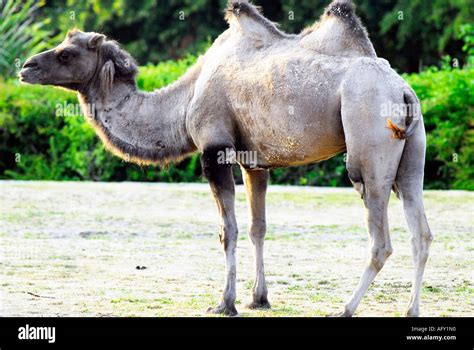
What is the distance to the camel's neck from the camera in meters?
9.90

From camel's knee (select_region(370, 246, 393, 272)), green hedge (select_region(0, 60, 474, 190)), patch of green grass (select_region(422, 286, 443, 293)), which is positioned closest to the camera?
camel's knee (select_region(370, 246, 393, 272))

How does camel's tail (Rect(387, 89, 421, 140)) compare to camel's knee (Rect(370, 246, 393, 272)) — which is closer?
camel's tail (Rect(387, 89, 421, 140))

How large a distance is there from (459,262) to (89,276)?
3907 millimetres

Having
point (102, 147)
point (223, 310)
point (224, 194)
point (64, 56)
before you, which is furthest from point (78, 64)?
point (102, 147)

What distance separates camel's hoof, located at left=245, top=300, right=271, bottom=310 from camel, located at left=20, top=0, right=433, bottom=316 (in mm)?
20

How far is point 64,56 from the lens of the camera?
33.5ft

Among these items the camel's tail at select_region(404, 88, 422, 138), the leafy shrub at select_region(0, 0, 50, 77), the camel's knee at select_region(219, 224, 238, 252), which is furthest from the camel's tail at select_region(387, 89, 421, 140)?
the leafy shrub at select_region(0, 0, 50, 77)

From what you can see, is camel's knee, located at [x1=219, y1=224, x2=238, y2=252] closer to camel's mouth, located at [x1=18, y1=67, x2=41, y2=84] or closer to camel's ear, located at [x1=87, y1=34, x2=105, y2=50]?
camel's ear, located at [x1=87, y1=34, x2=105, y2=50]

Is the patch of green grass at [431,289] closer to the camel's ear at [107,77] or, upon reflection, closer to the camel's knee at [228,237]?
the camel's knee at [228,237]

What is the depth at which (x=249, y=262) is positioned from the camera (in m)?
11.9

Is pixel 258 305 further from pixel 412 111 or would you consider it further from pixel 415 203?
pixel 412 111

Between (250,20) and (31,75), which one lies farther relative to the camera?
(31,75)

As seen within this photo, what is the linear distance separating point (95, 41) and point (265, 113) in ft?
6.66

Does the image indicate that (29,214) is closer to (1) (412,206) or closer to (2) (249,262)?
(2) (249,262)
